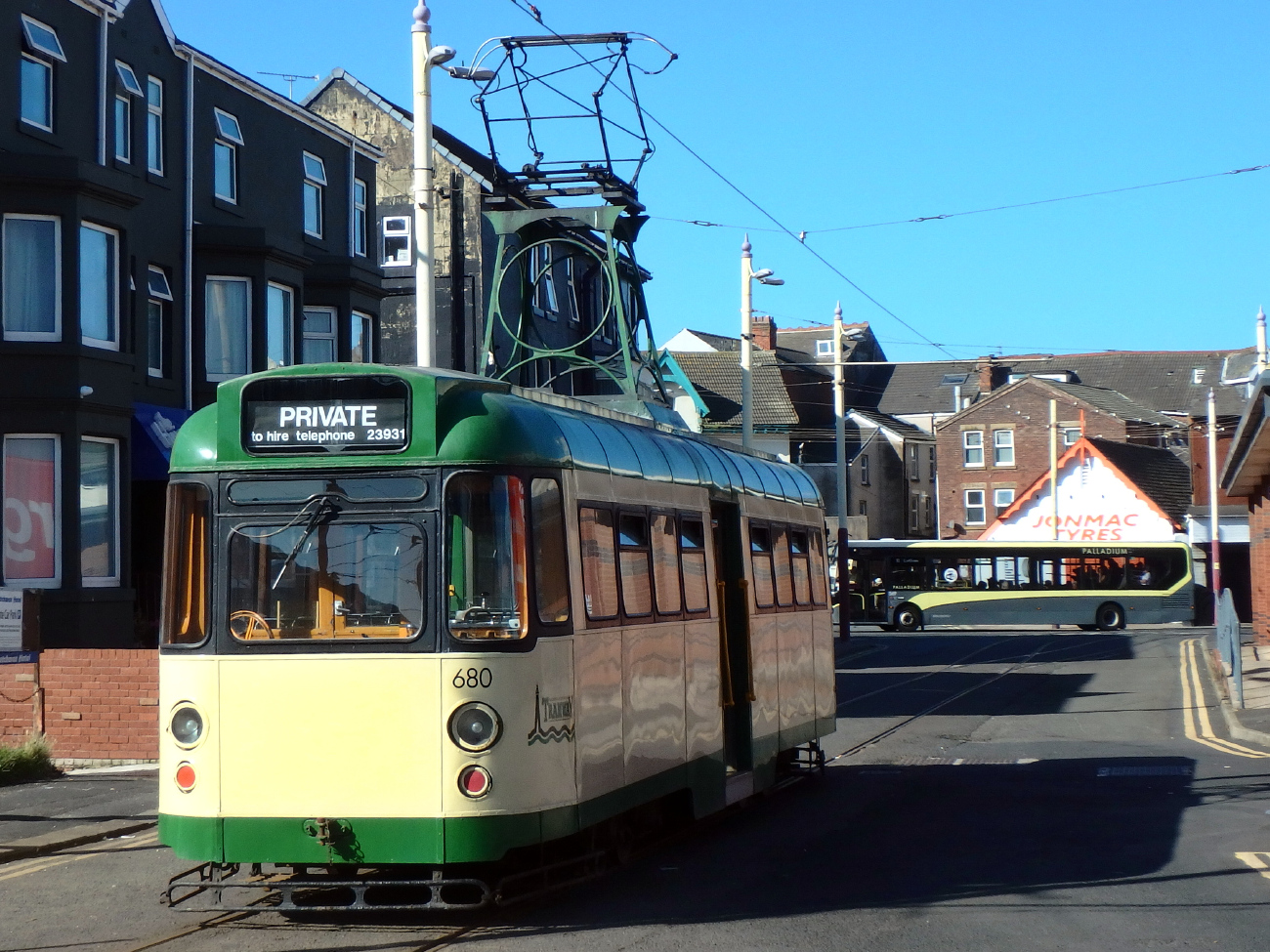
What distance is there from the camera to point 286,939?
8.00 metres

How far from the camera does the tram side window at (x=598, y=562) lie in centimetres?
915

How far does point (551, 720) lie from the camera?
8.57 meters

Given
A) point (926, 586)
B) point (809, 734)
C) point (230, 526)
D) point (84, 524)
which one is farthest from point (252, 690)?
point (926, 586)

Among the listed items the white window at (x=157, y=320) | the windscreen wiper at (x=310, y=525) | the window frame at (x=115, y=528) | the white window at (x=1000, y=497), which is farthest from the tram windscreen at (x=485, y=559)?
the white window at (x=1000, y=497)

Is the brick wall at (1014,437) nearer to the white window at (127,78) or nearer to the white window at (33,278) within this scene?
the white window at (127,78)

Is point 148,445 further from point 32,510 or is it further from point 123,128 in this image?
point 123,128

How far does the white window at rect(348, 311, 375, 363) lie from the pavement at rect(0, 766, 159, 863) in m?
→ 14.9

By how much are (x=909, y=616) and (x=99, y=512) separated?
112ft

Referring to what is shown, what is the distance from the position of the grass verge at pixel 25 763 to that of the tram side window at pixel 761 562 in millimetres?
7479

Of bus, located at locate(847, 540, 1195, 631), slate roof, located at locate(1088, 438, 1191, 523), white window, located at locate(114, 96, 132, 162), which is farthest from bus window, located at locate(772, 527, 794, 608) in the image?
slate roof, located at locate(1088, 438, 1191, 523)

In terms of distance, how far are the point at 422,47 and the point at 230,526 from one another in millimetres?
7466

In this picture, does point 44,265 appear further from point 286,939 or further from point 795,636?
point 286,939

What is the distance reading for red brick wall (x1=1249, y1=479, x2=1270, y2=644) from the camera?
120 feet

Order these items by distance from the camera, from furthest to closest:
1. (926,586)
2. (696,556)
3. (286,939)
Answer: (926,586) < (696,556) < (286,939)
